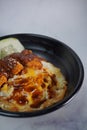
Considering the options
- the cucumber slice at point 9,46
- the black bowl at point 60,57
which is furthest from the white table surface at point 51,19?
the cucumber slice at point 9,46

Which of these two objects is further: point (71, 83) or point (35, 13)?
point (35, 13)

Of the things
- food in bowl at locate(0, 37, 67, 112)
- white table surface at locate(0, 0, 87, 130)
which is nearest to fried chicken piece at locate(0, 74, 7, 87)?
food in bowl at locate(0, 37, 67, 112)

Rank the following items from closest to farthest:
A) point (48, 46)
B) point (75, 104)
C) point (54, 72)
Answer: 1. point (75, 104)
2. point (54, 72)
3. point (48, 46)

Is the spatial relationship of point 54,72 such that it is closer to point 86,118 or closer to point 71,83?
point 71,83

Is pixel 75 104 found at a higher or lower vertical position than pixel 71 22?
lower

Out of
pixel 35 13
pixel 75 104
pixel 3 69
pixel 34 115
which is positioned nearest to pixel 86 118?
pixel 75 104

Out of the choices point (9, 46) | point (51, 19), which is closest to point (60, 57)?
point (9, 46)
